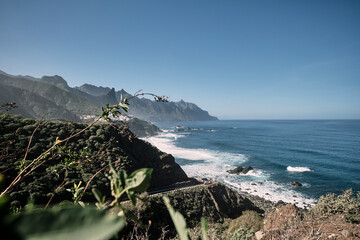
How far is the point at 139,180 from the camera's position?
82 cm

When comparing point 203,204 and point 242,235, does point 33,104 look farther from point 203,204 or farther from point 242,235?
point 242,235

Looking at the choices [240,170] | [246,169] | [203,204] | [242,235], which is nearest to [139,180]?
[242,235]

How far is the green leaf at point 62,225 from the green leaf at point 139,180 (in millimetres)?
405

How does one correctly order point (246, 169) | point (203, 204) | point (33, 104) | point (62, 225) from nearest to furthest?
point (62, 225), point (203, 204), point (246, 169), point (33, 104)

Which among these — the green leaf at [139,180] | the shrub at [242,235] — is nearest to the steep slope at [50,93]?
A: the shrub at [242,235]

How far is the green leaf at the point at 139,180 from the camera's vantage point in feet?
2.67

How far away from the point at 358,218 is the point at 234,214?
19187 millimetres

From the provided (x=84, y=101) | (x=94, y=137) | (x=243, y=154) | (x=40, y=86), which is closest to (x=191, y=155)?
(x=243, y=154)

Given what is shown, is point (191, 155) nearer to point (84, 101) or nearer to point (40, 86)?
point (84, 101)

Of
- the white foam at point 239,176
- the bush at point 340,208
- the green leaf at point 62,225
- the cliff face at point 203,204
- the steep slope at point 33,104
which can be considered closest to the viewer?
the green leaf at point 62,225

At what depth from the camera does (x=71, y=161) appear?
2.57 meters

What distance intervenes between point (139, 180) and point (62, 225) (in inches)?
18.6

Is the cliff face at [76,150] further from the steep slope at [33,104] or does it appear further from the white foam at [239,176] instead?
the steep slope at [33,104]

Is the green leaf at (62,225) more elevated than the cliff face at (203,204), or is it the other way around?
the green leaf at (62,225)
